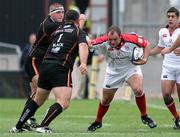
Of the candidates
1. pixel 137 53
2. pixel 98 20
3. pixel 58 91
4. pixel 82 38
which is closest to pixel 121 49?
pixel 137 53

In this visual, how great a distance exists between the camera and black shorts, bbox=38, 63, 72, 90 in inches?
534

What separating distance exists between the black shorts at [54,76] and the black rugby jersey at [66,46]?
0.28ft

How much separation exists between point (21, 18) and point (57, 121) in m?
14.8

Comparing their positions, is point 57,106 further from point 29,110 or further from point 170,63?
point 170,63

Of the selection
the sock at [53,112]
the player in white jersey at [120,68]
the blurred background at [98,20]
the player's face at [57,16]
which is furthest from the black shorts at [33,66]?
the blurred background at [98,20]

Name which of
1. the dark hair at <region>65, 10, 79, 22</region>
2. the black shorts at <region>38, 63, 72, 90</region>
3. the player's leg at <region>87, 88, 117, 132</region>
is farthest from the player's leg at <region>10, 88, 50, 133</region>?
the player's leg at <region>87, 88, 117, 132</region>

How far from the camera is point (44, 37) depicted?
50.0 ft

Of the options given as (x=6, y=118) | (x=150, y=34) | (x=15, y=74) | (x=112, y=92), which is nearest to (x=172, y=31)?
(x=112, y=92)

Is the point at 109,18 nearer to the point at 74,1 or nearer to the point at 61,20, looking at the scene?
the point at 74,1

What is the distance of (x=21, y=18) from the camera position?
31.6 metres

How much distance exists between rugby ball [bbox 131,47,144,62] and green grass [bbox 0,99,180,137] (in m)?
1.26

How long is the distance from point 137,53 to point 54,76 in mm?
1747

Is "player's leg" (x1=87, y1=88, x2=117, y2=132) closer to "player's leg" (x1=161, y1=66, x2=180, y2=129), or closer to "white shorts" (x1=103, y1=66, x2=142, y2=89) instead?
"white shorts" (x1=103, y1=66, x2=142, y2=89)

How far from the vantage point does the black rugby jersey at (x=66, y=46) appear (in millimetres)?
13680
